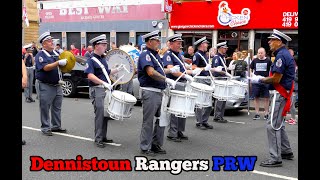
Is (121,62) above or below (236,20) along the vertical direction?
below

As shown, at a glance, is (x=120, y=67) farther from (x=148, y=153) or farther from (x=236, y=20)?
(x=236, y=20)

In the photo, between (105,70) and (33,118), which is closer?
(105,70)

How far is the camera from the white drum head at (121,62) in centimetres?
738

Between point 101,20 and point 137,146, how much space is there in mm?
18557

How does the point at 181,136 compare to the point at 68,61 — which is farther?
the point at 181,136

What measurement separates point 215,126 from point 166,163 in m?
3.32

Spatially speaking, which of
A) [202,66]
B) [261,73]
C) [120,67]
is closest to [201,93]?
[202,66]

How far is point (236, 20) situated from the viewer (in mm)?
19422

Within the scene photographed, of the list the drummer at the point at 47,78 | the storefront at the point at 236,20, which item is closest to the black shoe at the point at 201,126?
the drummer at the point at 47,78

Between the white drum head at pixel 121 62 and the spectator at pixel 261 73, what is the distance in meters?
4.34

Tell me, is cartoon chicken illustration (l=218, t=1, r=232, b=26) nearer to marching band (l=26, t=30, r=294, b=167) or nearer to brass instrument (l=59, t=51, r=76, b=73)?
marching band (l=26, t=30, r=294, b=167)
